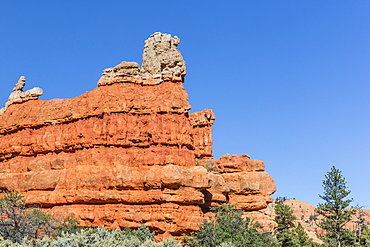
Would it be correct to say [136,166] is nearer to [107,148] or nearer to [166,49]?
[107,148]

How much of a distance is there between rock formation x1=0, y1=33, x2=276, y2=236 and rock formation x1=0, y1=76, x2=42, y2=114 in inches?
103

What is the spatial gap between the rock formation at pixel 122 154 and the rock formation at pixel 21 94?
103 inches

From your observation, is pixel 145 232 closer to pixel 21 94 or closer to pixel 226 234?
pixel 226 234

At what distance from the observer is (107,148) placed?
159 feet

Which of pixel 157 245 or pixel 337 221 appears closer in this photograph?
pixel 157 245

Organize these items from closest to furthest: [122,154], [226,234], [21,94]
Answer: [226,234] < [122,154] < [21,94]

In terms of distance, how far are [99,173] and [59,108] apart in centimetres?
1243

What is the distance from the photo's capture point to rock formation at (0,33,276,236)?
44.3 m

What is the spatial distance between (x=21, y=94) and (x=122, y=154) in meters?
22.1

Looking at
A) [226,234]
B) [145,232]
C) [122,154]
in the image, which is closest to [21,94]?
[122,154]

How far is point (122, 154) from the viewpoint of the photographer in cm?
4731

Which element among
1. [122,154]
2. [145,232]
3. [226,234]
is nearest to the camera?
[145,232]

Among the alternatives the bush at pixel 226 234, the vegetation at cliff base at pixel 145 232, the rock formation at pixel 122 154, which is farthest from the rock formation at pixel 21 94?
the bush at pixel 226 234

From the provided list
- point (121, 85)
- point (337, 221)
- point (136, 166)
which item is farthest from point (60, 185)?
point (337, 221)
